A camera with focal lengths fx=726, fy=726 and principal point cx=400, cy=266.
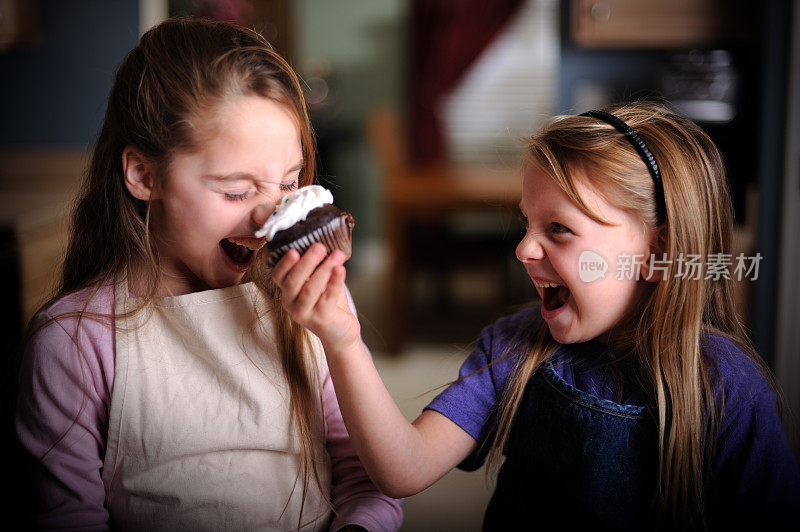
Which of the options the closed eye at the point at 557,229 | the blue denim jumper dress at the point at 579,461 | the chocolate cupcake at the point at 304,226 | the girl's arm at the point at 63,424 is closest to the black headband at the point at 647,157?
the closed eye at the point at 557,229

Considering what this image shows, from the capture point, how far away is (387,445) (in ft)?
3.01

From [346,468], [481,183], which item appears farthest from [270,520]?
[481,183]

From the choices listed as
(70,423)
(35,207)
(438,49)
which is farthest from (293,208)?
(438,49)

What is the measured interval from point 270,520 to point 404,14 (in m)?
4.92

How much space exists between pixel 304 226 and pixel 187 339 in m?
0.28

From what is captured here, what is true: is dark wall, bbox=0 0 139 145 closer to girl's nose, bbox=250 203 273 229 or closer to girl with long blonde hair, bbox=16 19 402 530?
girl with long blonde hair, bbox=16 19 402 530

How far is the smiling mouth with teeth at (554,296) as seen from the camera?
1013mm

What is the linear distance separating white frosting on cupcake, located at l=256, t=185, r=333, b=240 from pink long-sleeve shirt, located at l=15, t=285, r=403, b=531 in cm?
29

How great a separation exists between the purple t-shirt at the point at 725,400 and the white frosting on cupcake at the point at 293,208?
0.34 meters

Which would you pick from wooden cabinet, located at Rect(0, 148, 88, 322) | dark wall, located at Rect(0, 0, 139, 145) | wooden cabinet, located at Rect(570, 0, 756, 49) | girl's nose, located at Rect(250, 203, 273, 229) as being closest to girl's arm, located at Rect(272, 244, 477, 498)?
girl's nose, located at Rect(250, 203, 273, 229)

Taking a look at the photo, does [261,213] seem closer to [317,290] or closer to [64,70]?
[317,290]

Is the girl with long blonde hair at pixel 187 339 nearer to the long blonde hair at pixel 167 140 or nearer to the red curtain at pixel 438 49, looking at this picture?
the long blonde hair at pixel 167 140

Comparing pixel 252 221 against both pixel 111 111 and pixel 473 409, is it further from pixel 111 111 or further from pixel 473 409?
pixel 473 409

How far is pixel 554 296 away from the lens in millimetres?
1029
